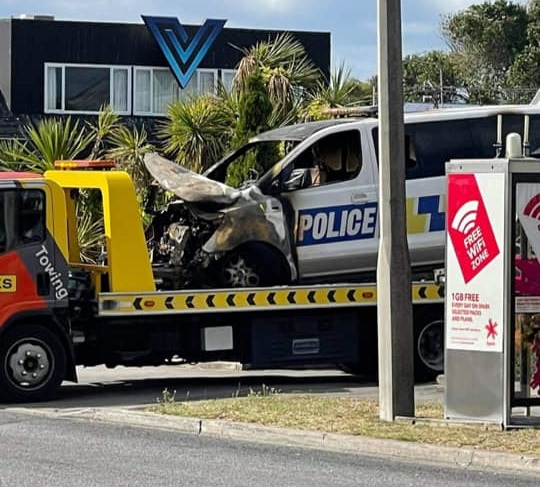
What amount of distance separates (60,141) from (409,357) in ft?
33.2

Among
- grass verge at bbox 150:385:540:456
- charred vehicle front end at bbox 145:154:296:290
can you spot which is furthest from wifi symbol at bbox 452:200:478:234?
charred vehicle front end at bbox 145:154:296:290

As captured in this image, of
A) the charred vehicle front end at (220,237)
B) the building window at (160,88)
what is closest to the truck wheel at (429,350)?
the charred vehicle front end at (220,237)

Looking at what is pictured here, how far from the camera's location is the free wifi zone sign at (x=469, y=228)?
12594 mm

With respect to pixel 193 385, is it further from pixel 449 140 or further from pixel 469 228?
pixel 469 228

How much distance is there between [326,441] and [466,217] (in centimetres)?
249

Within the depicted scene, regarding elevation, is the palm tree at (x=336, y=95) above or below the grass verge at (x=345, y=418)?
above

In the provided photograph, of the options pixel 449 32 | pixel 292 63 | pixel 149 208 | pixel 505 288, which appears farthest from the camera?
pixel 449 32

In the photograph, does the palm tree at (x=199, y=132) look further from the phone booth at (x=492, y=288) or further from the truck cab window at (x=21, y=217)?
the phone booth at (x=492, y=288)

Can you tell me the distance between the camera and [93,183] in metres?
16.3

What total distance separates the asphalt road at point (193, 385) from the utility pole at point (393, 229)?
234 cm

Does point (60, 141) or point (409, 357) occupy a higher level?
point (60, 141)

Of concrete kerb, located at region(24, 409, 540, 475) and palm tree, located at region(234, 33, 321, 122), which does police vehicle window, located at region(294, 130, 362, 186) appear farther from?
palm tree, located at region(234, 33, 321, 122)

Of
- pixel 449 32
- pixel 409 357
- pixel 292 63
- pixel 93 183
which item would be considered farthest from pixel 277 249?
pixel 449 32

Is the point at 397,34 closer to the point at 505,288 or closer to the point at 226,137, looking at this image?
the point at 505,288
